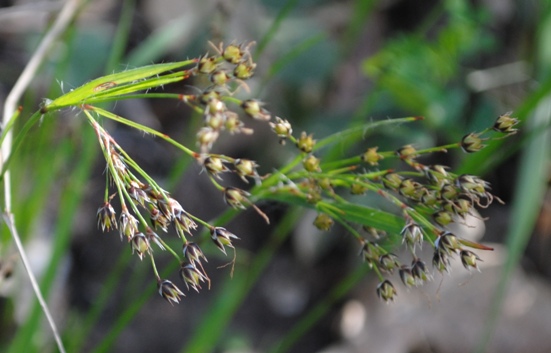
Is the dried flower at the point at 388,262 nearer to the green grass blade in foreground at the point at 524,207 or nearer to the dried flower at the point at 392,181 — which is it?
the dried flower at the point at 392,181

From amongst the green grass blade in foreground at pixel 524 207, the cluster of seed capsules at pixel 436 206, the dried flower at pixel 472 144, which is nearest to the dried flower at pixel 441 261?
the cluster of seed capsules at pixel 436 206

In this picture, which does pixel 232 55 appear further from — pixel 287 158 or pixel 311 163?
pixel 287 158

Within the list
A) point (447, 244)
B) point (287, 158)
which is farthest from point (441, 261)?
point (287, 158)

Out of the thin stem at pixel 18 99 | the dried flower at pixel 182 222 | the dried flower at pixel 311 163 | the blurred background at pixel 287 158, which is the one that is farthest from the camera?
the blurred background at pixel 287 158

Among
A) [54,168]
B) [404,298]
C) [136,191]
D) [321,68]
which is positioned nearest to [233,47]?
[136,191]

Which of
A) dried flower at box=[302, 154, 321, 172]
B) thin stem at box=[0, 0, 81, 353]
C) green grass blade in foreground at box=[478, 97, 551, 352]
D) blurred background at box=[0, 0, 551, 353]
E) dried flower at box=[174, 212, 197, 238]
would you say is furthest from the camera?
blurred background at box=[0, 0, 551, 353]

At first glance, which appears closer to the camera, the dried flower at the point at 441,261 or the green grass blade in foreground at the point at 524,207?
the dried flower at the point at 441,261

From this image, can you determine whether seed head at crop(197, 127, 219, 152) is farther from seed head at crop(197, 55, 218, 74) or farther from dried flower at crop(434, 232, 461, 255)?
dried flower at crop(434, 232, 461, 255)

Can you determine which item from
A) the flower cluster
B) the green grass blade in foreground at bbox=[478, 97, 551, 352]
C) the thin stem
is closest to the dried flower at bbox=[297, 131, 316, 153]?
the flower cluster
